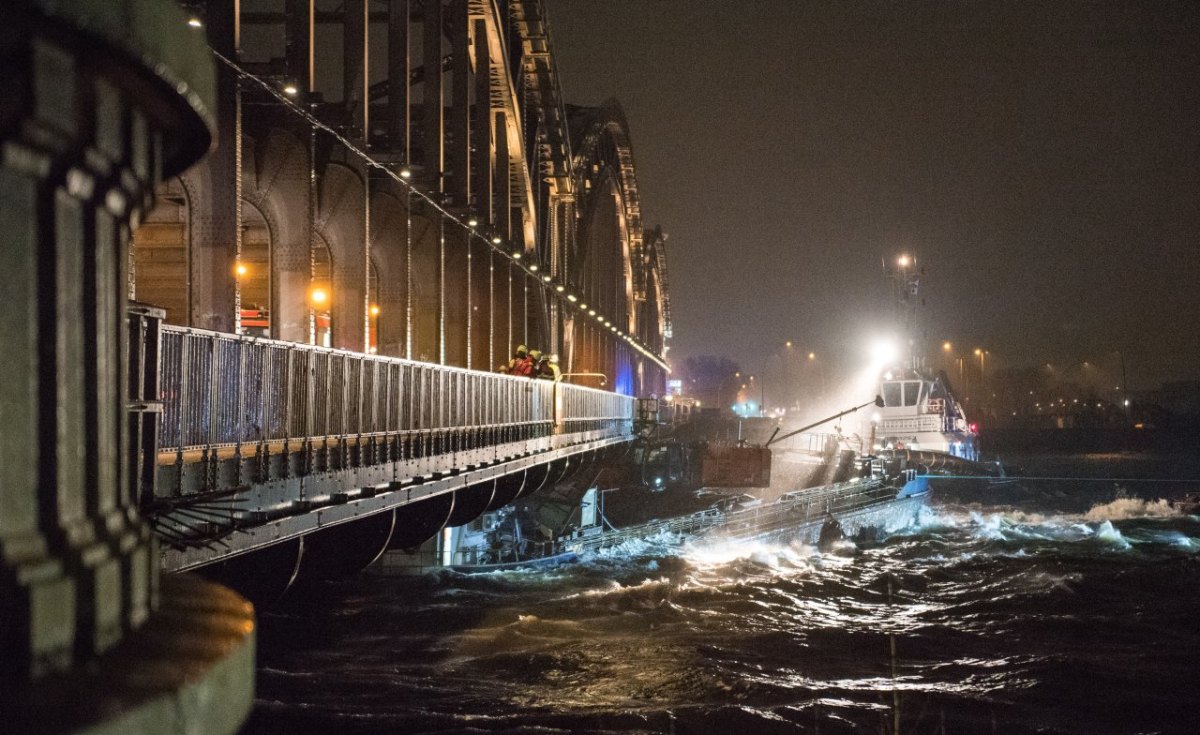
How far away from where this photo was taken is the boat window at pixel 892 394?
3147 inches

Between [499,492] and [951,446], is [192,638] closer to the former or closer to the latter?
[499,492]

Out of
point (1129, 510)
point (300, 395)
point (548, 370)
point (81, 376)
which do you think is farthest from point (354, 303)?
point (1129, 510)

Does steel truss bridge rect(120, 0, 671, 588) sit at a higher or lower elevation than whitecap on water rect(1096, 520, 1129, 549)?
higher

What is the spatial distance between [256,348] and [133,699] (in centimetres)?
910

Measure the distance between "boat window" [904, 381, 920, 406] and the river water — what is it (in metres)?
39.0

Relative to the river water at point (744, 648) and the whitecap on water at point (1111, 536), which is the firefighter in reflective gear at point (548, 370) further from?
the whitecap on water at point (1111, 536)

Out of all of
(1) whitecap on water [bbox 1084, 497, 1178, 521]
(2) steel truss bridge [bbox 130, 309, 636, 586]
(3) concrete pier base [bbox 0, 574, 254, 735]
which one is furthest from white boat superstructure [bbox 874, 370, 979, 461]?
(3) concrete pier base [bbox 0, 574, 254, 735]

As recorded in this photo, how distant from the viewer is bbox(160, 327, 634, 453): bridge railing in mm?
8484

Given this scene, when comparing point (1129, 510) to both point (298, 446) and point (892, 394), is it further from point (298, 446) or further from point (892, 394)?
point (298, 446)

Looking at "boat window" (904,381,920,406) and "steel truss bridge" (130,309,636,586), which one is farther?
"boat window" (904,381,920,406)

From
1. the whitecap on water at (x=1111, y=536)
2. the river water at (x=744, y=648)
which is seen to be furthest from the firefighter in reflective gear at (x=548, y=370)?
the whitecap on water at (x=1111, y=536)

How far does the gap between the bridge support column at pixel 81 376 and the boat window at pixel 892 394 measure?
3190 inches

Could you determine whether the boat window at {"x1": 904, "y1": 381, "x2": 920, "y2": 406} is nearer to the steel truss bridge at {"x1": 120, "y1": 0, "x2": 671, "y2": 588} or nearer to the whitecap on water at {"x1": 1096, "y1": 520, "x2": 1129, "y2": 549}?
the whitecap on water at {"x1": 1096, "y1": 520, "x2": 1129, "y2": 549}

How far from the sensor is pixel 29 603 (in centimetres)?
158
